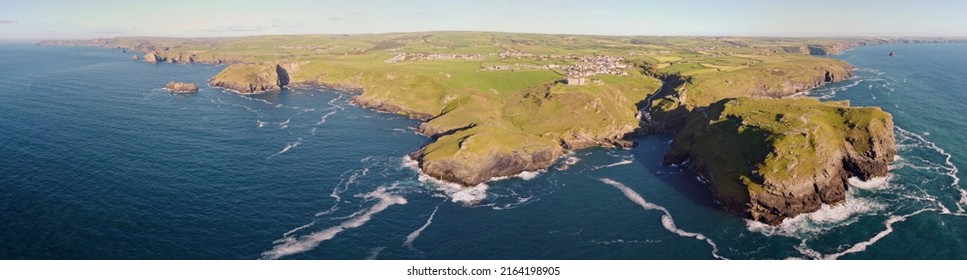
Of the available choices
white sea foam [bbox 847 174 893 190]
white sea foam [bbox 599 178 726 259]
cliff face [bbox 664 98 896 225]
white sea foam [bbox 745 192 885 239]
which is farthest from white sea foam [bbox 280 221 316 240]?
white sea foam [bbox 847 174 893 190]

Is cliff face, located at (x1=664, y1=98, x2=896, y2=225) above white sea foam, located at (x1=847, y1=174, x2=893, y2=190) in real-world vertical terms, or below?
above

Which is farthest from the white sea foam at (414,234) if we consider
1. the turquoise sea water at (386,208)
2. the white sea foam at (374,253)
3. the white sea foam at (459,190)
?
the white sea foam at (459,190)

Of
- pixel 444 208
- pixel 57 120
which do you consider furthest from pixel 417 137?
pixel 57 120

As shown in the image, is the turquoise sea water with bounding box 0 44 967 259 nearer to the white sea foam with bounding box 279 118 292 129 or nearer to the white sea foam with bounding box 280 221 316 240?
the white sea foam with bounding box 280 221 316 240

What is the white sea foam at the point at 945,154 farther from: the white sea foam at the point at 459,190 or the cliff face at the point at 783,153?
the white sea foam at the point at 459,190

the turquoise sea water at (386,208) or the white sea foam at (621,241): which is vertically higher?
the turquoise sea water at (386,208)

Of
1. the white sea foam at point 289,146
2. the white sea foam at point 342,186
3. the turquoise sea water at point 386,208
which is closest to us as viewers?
the turquoise sea water at point 386,208
